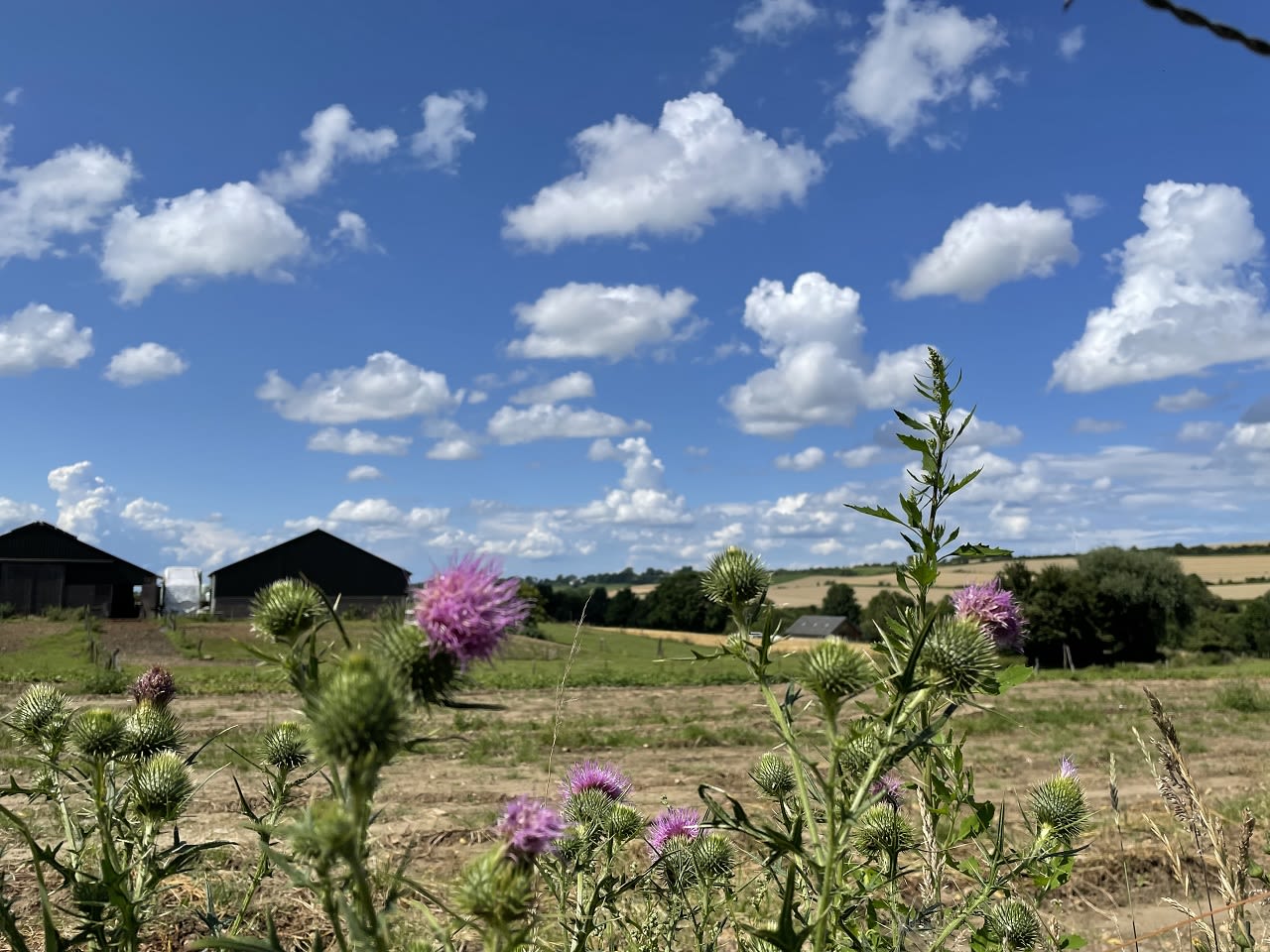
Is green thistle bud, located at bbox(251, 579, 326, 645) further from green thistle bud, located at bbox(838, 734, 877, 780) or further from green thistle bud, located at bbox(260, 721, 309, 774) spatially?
green thistle bud, located at bbox(838, 734, 877, 780)

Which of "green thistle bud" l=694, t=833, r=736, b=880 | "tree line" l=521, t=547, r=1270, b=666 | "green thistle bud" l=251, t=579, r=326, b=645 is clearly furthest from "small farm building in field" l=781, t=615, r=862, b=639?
"green thistle bud" l=251, t=579, r=326, b=645

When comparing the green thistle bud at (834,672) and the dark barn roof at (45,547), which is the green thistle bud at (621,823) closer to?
the green thistle bud at (834,672)

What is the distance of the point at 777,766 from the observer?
10.1ft

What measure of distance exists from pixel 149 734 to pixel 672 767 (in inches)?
450

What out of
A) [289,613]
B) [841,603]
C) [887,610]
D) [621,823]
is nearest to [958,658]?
[887,610]

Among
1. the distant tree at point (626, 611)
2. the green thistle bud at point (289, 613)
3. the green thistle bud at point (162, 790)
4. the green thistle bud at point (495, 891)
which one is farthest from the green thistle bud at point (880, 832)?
the distant tree at point (626, 611)

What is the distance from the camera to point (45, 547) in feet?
146

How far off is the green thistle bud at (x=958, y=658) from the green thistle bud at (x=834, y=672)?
0.15m

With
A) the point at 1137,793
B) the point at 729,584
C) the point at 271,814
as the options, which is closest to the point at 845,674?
the point at 729,584

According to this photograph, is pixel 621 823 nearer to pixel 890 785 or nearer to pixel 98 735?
pixel 890 785

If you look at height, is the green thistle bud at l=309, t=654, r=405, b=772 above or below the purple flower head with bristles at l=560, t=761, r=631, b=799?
above

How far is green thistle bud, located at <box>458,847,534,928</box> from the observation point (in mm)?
1397

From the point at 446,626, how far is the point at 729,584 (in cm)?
104

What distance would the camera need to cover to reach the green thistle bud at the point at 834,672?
1.93 meters
